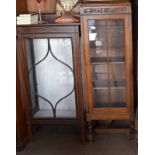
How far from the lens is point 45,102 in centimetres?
247

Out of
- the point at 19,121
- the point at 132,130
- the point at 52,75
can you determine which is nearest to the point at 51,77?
the point at 52,75

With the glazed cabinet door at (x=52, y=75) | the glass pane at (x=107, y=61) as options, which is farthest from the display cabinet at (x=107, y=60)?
the glazed cabinet door at (x=52, y=75)

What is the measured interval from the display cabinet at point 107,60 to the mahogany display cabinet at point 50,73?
86 millimetres

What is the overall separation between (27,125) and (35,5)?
1141mm

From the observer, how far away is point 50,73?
2.44 m

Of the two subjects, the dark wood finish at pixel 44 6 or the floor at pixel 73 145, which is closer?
the floor at pixel 73 145

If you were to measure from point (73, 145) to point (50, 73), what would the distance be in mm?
669

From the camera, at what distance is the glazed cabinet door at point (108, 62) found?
2.18 meters

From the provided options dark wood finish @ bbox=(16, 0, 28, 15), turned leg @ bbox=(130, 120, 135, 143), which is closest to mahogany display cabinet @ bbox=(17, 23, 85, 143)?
dark wood finish @ bbox=(16, 0, 28, 15)

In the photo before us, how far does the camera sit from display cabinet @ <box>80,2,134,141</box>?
84.3 inches

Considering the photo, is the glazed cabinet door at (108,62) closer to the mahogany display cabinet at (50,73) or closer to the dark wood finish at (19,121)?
the mahogany display cabinet at (50,73)

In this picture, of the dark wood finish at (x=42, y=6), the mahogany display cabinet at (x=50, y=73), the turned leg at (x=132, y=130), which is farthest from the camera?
the dark wood finish at (x=42, y=6)

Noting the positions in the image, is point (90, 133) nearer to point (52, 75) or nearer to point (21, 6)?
point (52, 75)
